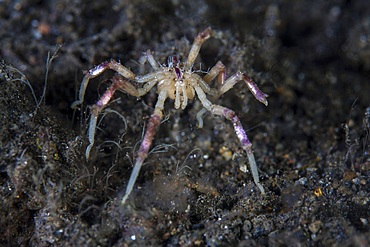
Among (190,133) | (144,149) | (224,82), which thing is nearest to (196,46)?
(224,82)

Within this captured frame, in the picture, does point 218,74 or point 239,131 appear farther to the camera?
point 218,74

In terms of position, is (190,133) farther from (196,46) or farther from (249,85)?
(196,46)

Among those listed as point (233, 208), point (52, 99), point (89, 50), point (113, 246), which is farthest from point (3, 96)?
point (233, 208)

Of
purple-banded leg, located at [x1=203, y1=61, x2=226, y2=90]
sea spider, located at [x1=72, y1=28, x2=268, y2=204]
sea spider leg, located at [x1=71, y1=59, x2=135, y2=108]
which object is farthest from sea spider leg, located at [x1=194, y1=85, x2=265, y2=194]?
sea spider leg, located at [x1=71, y1=59, x2=135, y2=108]

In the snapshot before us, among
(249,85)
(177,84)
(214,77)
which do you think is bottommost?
(249,85)

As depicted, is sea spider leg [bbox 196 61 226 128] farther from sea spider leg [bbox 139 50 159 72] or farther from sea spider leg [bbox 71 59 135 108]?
sea spider leg [bbox 71 59 135 108]

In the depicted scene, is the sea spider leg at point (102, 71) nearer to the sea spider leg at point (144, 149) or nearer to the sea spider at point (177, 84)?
the sea spider at point (177, 84)

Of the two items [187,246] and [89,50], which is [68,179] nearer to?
[187,246]
